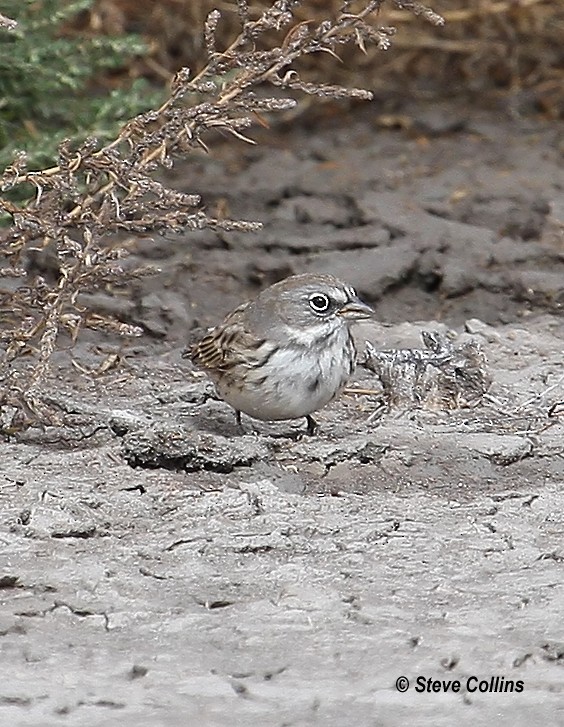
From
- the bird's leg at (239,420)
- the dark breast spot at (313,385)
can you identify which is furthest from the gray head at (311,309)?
the bird's leg at (239,420)

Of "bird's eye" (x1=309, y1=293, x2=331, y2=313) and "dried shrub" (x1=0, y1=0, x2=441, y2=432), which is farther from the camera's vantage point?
"bird's eye" (x1=309, y1=293, x2=331, y2=313)

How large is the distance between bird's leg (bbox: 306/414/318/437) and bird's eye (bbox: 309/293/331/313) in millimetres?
437

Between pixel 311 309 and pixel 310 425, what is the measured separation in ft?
1.57

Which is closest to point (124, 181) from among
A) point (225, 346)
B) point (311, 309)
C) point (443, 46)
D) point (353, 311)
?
point (225, 346)

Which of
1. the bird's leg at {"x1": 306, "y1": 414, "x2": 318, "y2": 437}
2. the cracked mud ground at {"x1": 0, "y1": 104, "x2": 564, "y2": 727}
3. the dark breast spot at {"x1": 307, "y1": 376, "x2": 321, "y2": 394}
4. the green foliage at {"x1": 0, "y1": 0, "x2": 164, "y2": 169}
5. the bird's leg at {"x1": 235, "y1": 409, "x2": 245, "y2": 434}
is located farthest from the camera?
the green foliage at {"x1": 0, "y1": 0, "x2": 164, "y2": 169}

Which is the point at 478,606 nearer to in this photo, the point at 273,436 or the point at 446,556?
the point at 446,556

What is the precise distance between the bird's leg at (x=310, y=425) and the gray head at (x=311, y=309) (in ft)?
1.20

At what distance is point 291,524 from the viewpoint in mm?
5211

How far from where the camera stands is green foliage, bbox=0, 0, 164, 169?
8.23m

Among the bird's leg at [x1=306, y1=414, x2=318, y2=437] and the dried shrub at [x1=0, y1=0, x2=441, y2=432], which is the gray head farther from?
the dried shrub at [x1=0, y1=0, x2=441, y2=432]

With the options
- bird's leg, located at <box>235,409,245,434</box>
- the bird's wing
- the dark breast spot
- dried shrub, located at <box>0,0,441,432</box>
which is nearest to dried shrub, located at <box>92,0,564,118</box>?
the bird's wing

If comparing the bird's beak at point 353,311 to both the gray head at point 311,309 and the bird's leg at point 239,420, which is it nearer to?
the gray head at point 311,309

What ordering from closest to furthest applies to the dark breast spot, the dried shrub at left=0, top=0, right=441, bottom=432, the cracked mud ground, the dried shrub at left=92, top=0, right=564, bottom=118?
the cracked mud ground
the dried shrub at left=0, top=0, right=441, bottom=432
the dark breast spot
the dried shrub at left=92, top=0, right=564, bottom=118

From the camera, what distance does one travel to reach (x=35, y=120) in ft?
29.5
